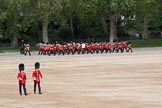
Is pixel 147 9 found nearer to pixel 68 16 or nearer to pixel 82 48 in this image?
pixel 68 16

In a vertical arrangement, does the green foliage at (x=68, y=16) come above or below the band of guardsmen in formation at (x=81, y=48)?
above

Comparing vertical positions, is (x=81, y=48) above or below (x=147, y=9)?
below

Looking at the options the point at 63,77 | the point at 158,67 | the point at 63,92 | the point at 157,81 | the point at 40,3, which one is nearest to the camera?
the point at 63,92

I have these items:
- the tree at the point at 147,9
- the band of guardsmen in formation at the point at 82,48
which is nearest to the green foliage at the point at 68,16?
the tree at the point at 147,9

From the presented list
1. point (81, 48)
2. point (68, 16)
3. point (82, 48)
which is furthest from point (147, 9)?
point (82, 48)

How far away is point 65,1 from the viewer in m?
75.5

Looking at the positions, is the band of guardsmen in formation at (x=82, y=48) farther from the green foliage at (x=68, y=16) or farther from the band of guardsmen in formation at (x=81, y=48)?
the green foliage at (x=68, y=16)

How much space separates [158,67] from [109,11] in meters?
40.5

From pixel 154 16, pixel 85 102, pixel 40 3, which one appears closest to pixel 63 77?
pixel 85 102

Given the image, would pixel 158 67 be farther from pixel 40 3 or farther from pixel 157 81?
pixel 40 3

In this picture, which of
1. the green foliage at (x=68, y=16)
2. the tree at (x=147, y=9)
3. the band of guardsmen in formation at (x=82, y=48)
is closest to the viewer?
the band of guardsmen in formation at (x=82, y=48)

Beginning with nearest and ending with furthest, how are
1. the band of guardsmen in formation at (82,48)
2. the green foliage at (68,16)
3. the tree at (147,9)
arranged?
the band of guardsmen in formation at (82,48), the green foliage at (68,16), the tree at (147,9)

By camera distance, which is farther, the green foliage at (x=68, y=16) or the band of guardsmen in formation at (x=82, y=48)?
the green foliage at (x=68, y=16)

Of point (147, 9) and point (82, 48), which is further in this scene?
point (147, 9)
